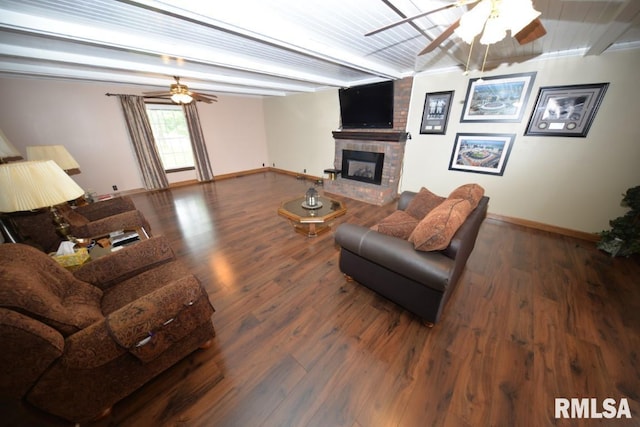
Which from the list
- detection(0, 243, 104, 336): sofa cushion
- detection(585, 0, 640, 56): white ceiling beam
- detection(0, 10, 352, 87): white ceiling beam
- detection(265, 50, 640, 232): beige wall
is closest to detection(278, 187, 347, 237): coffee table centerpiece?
detection(0, 243, 104, 336): sofa cushion

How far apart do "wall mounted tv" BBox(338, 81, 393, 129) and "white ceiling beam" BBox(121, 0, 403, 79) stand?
598 mm

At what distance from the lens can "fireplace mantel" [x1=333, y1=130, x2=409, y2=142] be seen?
3832 millimetres

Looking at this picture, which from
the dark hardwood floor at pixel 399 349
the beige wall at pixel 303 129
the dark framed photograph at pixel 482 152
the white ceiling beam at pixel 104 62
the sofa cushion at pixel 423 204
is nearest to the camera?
the dark hardwood floor at pixel 399 349

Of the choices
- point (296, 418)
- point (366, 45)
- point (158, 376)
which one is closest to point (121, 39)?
point (366, 45)

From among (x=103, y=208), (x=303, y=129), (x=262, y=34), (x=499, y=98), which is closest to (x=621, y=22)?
(x=499, y=98)

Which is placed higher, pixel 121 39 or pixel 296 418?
pixel 121 39

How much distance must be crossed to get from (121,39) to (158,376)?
2.94 metres

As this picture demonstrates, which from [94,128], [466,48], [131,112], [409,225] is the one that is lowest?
[409,225]

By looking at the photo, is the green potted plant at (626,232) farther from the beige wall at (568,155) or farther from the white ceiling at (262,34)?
the white ceiling at (262,34)

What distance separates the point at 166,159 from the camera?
5.29 meters

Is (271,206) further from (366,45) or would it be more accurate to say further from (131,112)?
(131,112)

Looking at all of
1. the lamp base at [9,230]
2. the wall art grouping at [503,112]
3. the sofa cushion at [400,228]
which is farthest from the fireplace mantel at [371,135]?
the lamp base at [9,230]

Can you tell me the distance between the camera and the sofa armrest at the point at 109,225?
1.99 metres

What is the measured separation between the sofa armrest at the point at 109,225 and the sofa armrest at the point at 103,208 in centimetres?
44
